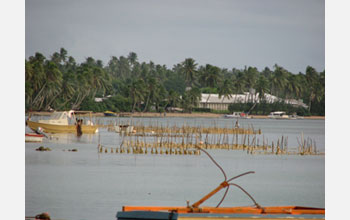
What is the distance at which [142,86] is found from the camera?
2714 centimetres

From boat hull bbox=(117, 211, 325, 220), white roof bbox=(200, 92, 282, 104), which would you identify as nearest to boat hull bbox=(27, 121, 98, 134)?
white roof bbox=(200, 92, 282, 104)

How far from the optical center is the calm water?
31.9 feet

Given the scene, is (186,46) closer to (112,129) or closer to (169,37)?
(169,37)

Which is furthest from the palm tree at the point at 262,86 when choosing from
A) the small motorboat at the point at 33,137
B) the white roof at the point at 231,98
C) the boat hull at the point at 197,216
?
the boat hull at the point at 197,216

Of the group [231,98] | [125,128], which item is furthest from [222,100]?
[125,128]

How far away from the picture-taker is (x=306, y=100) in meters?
14.9

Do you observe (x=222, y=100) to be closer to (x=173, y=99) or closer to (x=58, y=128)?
(x=173, y=99)

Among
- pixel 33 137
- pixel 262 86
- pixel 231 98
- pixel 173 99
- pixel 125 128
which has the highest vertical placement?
pixel 262 86

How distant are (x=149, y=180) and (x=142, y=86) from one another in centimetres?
1482

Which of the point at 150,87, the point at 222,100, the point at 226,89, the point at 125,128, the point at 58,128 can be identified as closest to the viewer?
the point at 58,128

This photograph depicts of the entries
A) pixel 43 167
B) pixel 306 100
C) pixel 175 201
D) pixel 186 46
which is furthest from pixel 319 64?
pixel 43 167

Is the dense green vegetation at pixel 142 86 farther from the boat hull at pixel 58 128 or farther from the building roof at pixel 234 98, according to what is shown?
the boat hull at pixel 58 128
